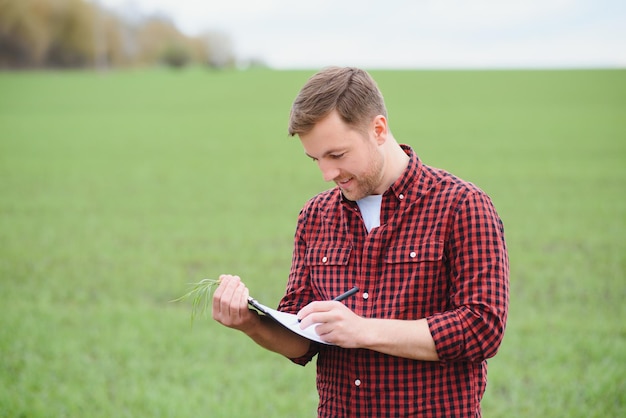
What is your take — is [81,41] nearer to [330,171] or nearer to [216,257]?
[216,257]

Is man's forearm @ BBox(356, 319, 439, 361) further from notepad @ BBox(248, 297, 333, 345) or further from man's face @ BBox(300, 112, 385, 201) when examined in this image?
man's face @ BBox(300, 112, 385, 201)

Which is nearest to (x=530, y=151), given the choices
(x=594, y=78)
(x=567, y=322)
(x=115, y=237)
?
(x=115, y=237)

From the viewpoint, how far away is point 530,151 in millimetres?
24094

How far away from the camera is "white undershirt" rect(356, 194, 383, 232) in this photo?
8.77ft

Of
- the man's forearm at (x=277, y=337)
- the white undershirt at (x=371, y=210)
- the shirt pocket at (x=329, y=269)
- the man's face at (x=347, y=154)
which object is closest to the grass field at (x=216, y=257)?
the man's forearm at (x=277, y=337)

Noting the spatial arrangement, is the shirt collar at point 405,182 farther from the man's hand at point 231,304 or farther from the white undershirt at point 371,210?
the man's hand at point 231,304

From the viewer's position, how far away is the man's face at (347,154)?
255cm

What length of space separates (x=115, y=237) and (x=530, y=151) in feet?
49.7

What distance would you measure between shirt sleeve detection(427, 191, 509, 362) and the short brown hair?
42 cm

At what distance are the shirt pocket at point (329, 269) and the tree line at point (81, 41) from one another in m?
86.7

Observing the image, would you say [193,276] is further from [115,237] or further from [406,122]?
[406,122]

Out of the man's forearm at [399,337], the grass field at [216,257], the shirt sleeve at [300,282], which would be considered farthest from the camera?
the grass field at [216,257]

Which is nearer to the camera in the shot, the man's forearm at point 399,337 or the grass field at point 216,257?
the man's forearm at point 399,337

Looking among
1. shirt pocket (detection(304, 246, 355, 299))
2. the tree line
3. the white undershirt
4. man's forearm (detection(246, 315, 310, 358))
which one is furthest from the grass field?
the tree line
